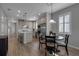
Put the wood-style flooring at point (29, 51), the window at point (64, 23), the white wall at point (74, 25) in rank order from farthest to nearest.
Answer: the window at point (64, 23), the white wall at point (74, 25), the wood-style flooring at point (29, 51)

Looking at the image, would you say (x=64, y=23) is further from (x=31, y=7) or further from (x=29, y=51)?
(x=29, y=51)

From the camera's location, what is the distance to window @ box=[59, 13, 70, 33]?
545 centimetres

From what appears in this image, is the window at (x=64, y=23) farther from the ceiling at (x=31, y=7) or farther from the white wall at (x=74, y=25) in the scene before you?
the ceiling at (x=31, y=7)

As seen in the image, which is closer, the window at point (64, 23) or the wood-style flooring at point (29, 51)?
the wood-style flooring at point (29, 51)

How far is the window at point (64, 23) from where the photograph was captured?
5.45 metres

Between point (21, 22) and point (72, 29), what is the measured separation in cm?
577

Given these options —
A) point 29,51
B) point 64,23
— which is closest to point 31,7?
point 64,23

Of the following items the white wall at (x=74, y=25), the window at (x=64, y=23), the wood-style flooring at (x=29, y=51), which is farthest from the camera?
the window at (x=64, y=23)

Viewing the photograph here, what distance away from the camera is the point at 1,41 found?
9.07 feet

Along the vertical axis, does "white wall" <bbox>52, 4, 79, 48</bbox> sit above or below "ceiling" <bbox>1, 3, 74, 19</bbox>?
below

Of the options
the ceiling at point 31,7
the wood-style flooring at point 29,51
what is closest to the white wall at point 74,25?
the ceiling at point 31,7

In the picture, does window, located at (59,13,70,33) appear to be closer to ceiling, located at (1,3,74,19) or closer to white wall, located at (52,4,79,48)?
white wall, located at (52,4,79,48)

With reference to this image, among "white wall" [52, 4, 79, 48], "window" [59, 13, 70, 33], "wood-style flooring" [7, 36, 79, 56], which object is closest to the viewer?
"wood-style flooring" [7, 36, 79, 56]

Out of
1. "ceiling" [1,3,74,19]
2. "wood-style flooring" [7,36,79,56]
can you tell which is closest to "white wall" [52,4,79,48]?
"ceiling" [1,3,74,19]
